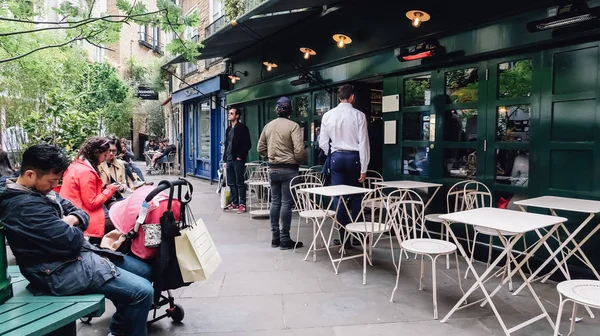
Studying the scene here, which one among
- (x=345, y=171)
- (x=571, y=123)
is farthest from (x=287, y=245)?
(x=571, y=123)

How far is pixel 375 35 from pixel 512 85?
2435 mm

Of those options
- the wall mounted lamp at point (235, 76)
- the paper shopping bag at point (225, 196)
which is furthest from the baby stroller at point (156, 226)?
the wall mounted lamp at point (235, 76)

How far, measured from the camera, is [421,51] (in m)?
5.28

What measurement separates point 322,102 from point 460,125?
10.6ft

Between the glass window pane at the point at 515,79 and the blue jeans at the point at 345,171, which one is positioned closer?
the glass window pane at the point at 515,79

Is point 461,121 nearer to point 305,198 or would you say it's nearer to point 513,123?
point 513,123

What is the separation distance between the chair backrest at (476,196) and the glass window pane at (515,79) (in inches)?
43.2

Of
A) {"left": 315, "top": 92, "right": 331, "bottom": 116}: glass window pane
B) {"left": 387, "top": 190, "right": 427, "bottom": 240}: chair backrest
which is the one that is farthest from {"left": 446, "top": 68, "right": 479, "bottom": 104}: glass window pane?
{"left": 315, "top": 92, "right": 331, "bottom": 116}: glass window pane

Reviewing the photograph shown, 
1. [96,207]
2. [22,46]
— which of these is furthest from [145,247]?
[22,46]

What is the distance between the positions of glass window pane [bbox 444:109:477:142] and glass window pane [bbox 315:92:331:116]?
2749 mm

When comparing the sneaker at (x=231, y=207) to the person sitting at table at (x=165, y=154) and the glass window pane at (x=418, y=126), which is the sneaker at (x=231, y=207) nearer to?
the glass window pane at (x=418, y=126)

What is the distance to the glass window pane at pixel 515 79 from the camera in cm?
439

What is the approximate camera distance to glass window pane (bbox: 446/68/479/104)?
4977 millimetres

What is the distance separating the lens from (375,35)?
6.30 meters
